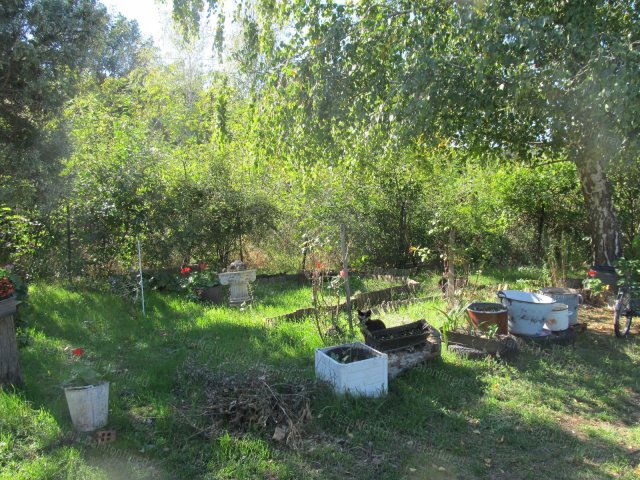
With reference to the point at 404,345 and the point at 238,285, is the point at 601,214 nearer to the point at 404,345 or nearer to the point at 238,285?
the point at 404,345

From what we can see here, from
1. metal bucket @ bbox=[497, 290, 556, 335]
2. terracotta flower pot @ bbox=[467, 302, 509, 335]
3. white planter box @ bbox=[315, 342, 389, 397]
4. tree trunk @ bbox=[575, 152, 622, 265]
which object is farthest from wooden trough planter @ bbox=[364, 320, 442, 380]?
tree trunk @ bbox=[575, 152, 622, 265]

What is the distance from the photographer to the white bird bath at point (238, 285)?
7902 millimetres

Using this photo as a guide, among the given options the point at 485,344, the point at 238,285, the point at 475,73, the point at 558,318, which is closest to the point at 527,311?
the point at 558,318

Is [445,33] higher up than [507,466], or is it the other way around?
[445,33]

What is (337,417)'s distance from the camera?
155 inches

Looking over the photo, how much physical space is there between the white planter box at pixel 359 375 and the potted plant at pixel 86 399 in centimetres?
179

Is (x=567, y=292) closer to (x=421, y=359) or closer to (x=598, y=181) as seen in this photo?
(x=598, y=181)

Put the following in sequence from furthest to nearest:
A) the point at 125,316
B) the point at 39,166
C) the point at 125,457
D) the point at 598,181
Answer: the point at 598,181
the point at 125,316
the point at 39,166
the point at 125,457

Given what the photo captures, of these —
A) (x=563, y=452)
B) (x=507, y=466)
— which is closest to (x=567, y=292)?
(x=563, y=452)

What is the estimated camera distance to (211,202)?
959 centimetres

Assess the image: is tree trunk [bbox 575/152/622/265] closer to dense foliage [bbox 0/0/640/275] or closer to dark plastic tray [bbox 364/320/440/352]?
dense foliage [bbox 0/0/640/275]

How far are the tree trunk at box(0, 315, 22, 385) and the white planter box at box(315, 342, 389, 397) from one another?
2688 millimetres

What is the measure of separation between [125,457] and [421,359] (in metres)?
2.85

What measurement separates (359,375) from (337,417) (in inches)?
16.6
